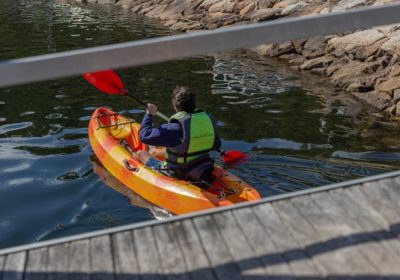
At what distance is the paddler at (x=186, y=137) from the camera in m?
6.50

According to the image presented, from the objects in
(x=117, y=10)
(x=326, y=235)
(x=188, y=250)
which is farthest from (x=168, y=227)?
(x=117, y=10)

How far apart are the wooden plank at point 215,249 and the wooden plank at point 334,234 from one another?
1.72 ft

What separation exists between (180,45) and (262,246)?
1.18 m

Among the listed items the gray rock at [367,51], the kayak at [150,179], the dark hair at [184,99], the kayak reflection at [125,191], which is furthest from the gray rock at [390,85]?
the dark hair at [184,99]

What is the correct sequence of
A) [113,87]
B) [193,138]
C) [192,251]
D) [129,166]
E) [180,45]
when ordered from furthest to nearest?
[113,87] < [129,166] < [193,138] < [192,251] < [180,45]

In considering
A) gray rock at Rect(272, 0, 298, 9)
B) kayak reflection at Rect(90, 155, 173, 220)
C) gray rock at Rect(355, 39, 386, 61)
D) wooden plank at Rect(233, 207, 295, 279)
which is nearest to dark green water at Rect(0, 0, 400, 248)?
kayak reflection at Rect(90, 155, 173, 220)

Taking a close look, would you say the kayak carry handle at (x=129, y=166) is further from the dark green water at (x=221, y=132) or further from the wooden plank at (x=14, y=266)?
the wooden plank at (x=14, y=266)

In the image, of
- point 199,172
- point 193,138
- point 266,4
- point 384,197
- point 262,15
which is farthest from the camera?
point 266,4

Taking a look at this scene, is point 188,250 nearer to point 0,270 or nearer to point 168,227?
point 168,227

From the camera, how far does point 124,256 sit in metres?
3.14

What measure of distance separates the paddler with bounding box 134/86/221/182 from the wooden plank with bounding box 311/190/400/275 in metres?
2.93

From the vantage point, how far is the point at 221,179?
6.89m

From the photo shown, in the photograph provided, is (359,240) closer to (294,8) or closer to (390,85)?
(390,85)

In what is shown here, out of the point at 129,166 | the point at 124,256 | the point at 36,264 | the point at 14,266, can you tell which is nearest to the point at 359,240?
the point at 124,256
